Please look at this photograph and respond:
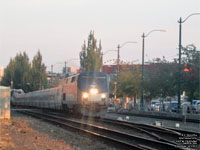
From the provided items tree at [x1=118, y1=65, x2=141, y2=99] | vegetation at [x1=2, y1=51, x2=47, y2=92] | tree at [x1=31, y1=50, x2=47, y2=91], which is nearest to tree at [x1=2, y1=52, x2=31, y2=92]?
vegetation at [x1=2, y1=51, x2=47, y2=92]

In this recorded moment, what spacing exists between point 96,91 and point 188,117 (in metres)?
7.76

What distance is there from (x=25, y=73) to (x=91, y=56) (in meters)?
25.7

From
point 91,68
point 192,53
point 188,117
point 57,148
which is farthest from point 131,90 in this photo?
point 57,148

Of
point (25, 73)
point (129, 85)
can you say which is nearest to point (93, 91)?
point (129, 85)

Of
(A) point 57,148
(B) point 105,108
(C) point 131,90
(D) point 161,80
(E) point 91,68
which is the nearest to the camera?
(A) point 57,148

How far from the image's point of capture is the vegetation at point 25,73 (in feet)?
290

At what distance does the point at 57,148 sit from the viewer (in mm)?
12859

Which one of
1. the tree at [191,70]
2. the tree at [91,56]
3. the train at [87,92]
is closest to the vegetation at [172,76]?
the tree at [191,70]

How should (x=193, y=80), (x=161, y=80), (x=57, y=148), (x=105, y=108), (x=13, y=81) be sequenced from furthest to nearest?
(x=13, y=81) → (x=161, y=80) → (x=193, y=80) → (x=105, y=108) → (x=57, y=148)

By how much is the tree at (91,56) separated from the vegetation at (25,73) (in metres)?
15.6

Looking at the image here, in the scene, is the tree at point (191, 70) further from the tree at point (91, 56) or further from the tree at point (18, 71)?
the tree at point (18, 71)

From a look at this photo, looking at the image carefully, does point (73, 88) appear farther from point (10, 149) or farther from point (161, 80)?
point (10, 149)

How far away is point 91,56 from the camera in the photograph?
7100 cm

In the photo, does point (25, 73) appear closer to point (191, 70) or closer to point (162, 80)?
point (162, 80)
